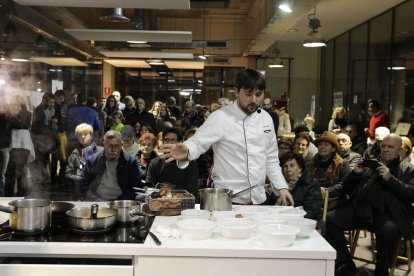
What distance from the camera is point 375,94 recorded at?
27.7 feet

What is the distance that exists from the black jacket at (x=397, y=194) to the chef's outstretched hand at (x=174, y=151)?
1742 mm

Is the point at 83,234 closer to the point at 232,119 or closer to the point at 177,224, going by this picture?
the point at 177,224

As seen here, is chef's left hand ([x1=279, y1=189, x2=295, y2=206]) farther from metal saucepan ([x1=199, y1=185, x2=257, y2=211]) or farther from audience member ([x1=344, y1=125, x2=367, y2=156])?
audience member ([x1=344, y1=125, x2=367, y2=156])

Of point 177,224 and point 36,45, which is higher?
point 36,45

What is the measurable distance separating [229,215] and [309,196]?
1423mm

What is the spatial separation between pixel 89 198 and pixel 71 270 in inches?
78.4

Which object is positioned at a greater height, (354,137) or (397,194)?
(354,137)

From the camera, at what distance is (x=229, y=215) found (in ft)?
6.64

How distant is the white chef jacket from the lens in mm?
2467

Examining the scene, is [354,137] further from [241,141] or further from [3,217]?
[3,217]

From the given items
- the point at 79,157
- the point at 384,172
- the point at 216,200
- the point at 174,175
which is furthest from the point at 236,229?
the point at 79,157

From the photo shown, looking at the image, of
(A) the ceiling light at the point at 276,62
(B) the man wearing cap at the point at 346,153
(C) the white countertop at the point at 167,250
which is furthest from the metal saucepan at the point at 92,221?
(A) the ceiling light at the point at 276,62

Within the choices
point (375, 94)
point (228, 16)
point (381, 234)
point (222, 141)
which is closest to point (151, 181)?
point (222, 141)

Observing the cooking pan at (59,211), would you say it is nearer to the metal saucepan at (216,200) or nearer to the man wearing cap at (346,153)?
the metal saucepan at (216,200)
